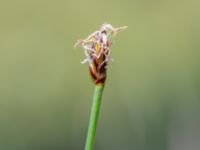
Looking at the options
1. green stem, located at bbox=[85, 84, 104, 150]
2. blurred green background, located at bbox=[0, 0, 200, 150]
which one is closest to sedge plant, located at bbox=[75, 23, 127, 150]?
green stem, located at bbox=[85, 84, 104, 150]

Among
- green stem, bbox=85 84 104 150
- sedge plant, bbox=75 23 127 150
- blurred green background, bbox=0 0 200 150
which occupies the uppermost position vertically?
blurred green background, bbox=0 0 200 150

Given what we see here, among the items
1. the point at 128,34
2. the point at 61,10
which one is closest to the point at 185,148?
the point at 128,34

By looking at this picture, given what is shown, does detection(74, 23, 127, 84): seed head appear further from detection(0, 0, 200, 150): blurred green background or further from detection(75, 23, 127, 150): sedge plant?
detection(0, 0, 200, 150): blurred green background

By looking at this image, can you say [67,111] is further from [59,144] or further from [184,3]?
[184,3]

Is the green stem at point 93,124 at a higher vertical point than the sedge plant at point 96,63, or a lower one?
lower

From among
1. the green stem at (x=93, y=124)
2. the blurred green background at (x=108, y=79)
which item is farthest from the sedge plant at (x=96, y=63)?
the blurred green background at (x=108, y=79)

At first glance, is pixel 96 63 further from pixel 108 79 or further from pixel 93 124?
pixel 108 79

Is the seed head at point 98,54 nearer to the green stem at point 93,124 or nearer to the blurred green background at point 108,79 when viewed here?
the green stem at point 93,124
